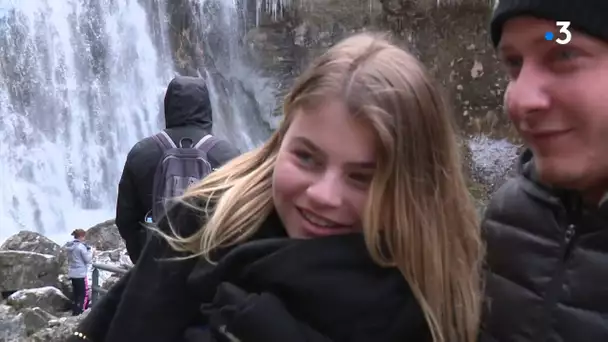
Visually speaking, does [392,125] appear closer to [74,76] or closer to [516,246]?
[516,246]

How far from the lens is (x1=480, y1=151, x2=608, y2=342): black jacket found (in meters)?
1.19

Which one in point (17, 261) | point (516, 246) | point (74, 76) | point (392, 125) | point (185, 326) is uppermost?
point (392, 125)

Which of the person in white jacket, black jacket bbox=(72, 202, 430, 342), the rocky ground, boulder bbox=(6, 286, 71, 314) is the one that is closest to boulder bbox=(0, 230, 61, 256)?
the rocky ground

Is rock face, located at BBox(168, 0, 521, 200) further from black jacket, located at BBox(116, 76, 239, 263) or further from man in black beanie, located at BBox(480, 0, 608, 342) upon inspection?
man in black beanie, located at BBox(480, 0, 608, 342)

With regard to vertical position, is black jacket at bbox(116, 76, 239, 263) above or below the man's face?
below

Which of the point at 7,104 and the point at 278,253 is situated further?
the point at 7,104

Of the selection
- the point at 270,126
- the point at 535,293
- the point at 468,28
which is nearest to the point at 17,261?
the point at 270,126

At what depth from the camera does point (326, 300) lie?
1.23 m

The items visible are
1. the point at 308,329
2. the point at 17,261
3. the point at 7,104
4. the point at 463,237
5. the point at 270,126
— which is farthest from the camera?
the point at 270,126

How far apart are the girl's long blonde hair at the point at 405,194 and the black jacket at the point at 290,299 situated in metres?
0.03

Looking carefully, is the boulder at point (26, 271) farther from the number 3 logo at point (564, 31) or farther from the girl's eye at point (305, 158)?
the number 3 logo at point (564, 31)

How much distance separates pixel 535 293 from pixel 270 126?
13.9m

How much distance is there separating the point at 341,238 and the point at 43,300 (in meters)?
7.57

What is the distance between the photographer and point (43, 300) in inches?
325
